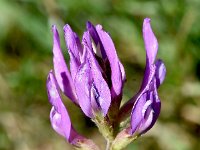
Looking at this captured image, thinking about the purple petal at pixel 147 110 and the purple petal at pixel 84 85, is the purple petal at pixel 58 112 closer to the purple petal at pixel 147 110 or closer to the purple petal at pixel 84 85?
the purple petal at pixel 84 85

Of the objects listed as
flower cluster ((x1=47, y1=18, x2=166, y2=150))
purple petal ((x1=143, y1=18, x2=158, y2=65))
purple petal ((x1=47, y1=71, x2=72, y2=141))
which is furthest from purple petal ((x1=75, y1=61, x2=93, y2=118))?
purple petal ((x1=143, y1=18, x2=158, y2=65))

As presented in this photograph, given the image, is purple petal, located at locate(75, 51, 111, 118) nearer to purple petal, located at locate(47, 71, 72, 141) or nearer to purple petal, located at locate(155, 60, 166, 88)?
purple petal, located at locate(47, 71, 72, 141)

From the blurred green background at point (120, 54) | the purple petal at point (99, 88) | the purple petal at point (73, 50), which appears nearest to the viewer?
the purple petal at point (99, 88)

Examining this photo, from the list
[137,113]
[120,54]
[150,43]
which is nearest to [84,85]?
[137,113]

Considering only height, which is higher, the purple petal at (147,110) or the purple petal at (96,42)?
the purple petal at (96,42)

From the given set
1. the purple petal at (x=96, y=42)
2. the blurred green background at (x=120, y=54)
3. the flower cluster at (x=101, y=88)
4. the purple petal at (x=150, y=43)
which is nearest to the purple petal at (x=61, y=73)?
the flower cluster at (x=101, y=88)

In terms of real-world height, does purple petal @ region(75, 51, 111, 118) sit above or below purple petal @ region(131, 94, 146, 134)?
above
